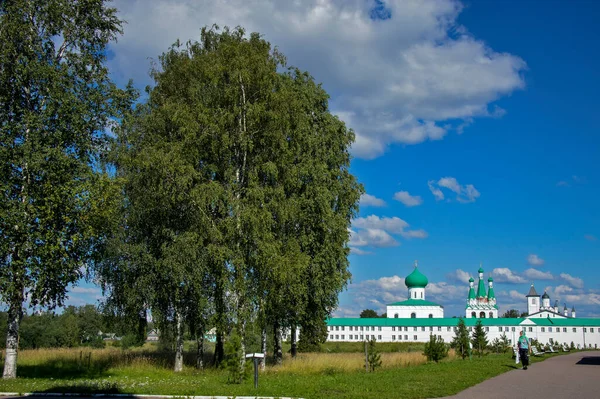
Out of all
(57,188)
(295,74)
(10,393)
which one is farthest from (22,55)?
(295,74)

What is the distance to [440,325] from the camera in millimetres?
109562

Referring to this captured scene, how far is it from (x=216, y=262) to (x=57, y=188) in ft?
21.1

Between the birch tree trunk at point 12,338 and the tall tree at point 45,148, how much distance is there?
3cm

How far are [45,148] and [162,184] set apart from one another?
4.96m

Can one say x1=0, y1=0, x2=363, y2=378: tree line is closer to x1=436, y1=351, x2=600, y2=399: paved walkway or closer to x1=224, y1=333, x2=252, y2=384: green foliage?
x1=224, y1=333, x2=252, y2=384: green foliage

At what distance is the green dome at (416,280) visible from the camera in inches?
5157

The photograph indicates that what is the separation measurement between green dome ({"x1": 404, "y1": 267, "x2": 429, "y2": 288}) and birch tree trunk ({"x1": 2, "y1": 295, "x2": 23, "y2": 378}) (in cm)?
11691

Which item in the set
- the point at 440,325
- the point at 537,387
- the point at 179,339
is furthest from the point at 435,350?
the point at 440,325

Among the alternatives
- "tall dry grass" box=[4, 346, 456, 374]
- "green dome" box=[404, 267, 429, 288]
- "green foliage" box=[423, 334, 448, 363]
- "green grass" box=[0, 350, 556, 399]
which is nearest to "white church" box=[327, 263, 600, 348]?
"green dome" box=[404, 267, 429, 288]

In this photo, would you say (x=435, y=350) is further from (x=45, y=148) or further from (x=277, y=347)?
(x=45, y=148)

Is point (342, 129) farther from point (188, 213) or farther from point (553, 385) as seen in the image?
point (553, 385)

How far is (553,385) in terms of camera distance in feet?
55.8

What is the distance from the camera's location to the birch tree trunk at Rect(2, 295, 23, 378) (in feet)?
65.1

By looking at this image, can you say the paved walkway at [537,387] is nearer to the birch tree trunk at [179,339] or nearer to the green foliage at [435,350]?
the green foliage at [435,350]
